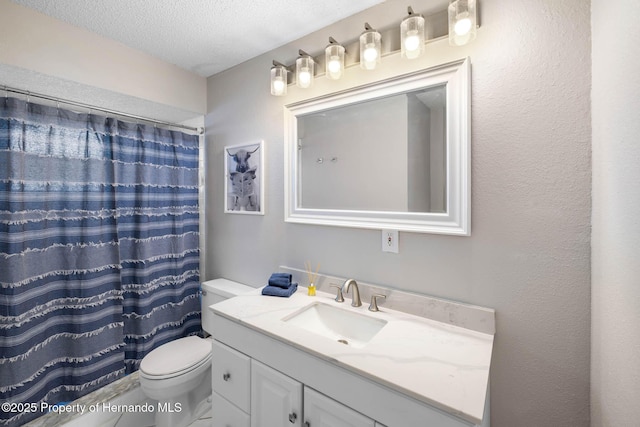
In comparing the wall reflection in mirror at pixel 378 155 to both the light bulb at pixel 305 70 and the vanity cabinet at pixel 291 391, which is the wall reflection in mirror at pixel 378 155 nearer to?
the light bulb at pixel 305 70

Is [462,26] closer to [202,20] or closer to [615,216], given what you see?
[615,216]

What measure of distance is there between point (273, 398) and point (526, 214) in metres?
1.25

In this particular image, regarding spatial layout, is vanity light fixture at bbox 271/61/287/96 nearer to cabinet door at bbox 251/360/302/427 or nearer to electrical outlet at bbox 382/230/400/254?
electrical outlet at bbox 382/230/400/254

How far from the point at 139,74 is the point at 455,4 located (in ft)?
6.36

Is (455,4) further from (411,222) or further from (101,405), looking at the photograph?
(101,405)

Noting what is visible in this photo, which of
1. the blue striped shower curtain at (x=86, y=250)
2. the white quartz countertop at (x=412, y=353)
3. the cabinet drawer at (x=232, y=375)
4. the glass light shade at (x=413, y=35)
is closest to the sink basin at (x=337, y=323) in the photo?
the white quartz countertop at (x=412, y=353)

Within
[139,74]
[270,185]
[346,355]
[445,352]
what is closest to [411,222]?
[445,352]

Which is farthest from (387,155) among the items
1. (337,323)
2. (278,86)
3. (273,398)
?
(273,398)

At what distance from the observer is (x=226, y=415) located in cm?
130

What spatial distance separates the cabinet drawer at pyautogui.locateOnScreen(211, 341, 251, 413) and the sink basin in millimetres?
280

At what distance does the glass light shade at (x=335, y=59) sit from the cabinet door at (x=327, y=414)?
147 cm

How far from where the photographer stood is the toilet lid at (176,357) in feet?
5.10

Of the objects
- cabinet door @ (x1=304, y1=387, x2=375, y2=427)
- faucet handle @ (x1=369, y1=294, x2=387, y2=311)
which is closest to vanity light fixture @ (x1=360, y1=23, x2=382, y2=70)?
faucet handle @ (x1=369, y1=294, x2=387, y2=311)

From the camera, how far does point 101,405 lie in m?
1.74
